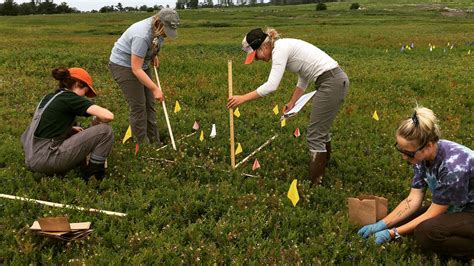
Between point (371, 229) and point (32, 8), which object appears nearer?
point (371, 229)

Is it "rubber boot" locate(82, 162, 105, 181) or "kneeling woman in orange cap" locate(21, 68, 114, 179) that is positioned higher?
"kneeling woman in orange cap" locate(21, 68, 114, 179)

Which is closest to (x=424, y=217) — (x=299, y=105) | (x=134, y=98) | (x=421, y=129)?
(x=421, y=129)

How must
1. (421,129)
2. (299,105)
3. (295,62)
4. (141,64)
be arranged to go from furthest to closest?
(141,64)
(299,105)
(295,62)
(421,129)

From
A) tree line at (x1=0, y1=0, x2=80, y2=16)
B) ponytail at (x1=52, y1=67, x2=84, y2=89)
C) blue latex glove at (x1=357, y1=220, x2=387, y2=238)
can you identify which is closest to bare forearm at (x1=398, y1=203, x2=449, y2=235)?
blue latex glove at (x1=357, y1=220, x2=387, y2=238)

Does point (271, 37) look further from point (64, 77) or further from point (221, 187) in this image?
point (64, 77)

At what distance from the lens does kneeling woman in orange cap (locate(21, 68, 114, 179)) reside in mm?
5855

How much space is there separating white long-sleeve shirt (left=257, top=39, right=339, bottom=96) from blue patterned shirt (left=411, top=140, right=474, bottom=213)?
91.0 inches

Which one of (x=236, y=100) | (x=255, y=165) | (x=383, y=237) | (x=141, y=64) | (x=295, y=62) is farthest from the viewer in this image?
(x=141, y=64)

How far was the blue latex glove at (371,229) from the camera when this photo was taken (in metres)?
5.07

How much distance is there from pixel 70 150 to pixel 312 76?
361 cm

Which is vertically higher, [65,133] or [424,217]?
[65,133]

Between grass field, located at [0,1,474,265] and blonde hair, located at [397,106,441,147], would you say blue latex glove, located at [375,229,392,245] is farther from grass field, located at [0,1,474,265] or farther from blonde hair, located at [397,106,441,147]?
blonde hair, located at [397,106,441,147]

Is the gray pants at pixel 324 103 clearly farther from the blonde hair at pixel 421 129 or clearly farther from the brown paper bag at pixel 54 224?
the brown paper bag at pixel 54 224

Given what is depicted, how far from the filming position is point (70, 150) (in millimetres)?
5984
